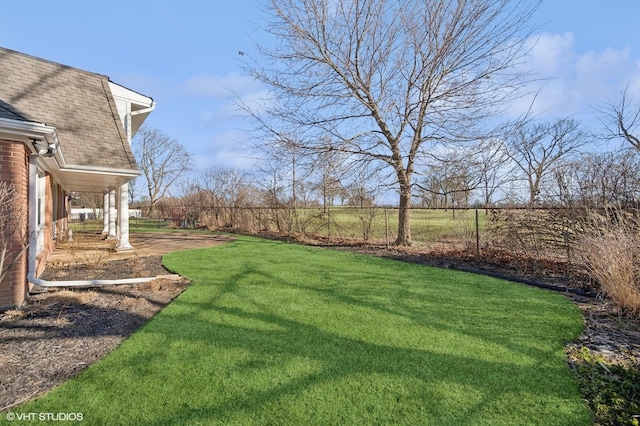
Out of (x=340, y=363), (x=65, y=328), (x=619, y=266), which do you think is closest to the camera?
(x=340, y=363)

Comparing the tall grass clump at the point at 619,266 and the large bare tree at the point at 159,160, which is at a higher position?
the large bare tree at the point at 159,160

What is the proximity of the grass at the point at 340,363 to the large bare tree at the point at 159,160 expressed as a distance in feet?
128

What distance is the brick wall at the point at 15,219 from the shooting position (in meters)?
4.55

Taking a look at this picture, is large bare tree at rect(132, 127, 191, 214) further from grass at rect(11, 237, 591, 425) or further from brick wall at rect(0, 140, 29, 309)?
grass at rect(11, 237, 591, 425)

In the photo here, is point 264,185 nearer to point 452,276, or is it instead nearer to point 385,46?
point 385,46

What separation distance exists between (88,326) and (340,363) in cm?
317

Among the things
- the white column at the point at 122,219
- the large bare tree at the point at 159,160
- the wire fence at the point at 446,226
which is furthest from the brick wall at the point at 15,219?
the large bare tree at the point at 159,160

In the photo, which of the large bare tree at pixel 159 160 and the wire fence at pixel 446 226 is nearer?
the wire fence at pixel 446 226

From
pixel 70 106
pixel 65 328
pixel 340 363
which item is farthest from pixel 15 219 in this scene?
pixel 70 106

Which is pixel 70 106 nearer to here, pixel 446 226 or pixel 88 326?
pixel 88 326

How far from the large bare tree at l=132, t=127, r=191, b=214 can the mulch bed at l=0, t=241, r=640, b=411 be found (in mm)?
36596

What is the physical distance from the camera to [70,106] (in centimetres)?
848

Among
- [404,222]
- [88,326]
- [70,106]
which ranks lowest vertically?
[88,326]

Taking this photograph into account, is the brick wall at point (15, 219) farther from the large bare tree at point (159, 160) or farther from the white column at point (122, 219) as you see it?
the large bare tree at point (159, 160)
